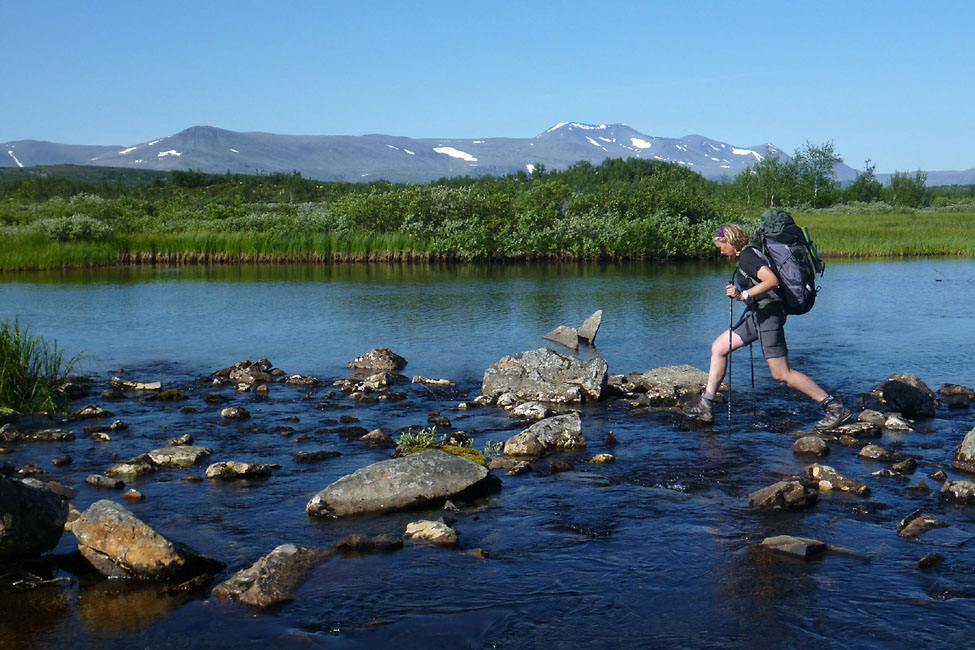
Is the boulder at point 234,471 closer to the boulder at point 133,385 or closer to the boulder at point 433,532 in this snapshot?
the boulder at point 433,532

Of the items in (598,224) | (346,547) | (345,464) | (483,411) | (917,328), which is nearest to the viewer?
(346,547)

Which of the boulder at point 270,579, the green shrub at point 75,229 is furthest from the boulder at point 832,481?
the green shrub at point 75,229

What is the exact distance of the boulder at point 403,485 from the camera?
8.32 metres

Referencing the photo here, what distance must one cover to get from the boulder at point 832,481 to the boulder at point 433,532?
151 inches

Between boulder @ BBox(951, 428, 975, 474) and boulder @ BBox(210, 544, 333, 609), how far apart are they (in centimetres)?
676

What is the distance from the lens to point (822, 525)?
7.77m

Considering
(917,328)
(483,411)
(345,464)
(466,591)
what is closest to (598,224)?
(917,328)

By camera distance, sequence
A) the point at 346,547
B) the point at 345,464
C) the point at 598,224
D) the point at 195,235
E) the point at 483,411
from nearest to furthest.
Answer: the point at 346,547, the point at 345,464, the point at 483,411, the point at 598,224, the point at 195,235

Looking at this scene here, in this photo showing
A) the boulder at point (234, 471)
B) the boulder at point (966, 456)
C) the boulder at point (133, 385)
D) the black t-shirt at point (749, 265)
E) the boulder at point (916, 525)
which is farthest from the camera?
the boulder at point (133, 385)

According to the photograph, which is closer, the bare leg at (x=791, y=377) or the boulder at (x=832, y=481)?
the boulder at (x=832, y=481)

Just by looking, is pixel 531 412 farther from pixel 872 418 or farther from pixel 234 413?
pixel 872 418

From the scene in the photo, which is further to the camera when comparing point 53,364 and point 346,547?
point 53,364

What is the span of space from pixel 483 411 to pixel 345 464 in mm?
3208

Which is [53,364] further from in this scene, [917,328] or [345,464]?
[917,328]
